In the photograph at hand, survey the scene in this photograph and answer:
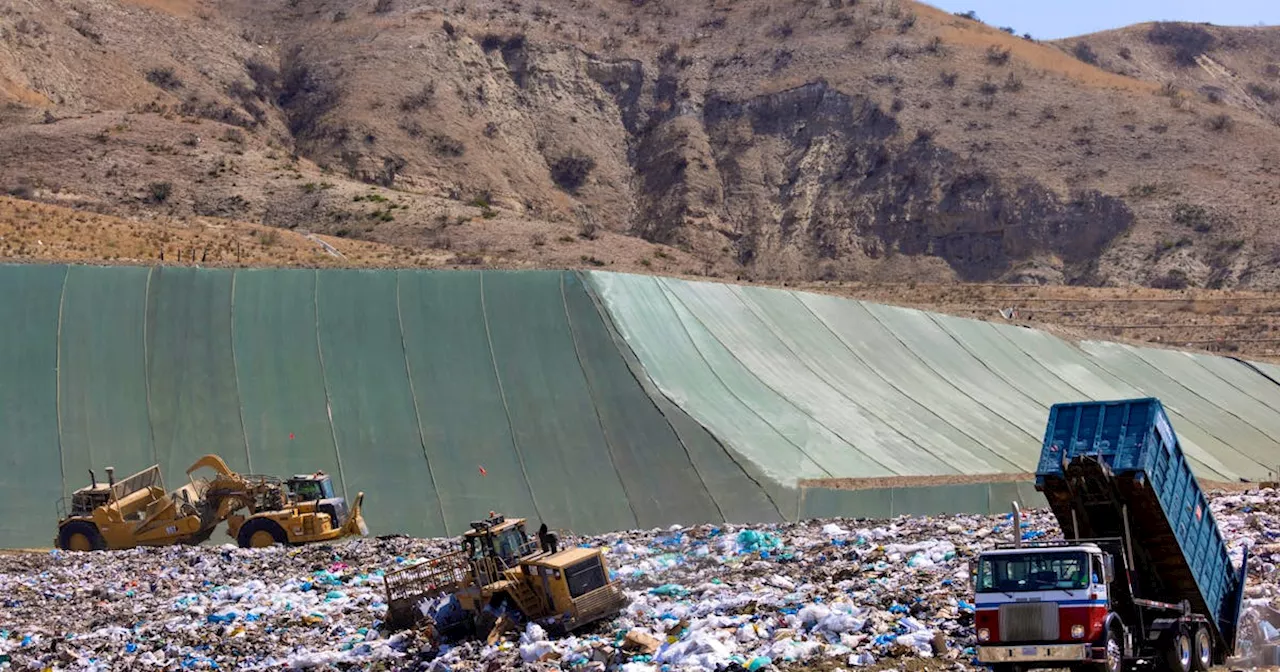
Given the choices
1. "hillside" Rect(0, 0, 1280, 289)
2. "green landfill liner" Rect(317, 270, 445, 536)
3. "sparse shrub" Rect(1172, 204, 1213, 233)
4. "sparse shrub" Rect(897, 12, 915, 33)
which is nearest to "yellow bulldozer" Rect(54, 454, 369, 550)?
"green landfill liner" Rect(317, 270, 445, 536)

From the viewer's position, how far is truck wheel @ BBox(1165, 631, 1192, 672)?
11297 mm

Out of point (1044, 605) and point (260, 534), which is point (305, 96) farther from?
point (1044, 605)

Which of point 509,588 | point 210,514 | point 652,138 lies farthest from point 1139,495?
point 652,138

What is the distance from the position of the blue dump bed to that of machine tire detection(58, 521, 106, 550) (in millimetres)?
15954

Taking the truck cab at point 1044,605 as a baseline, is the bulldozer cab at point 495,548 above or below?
above

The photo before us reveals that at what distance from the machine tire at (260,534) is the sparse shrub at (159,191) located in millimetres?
33968

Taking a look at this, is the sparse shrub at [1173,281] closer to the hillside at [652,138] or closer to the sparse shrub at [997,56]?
the hillside at [652,138]

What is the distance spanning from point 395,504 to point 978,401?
46.4 ft

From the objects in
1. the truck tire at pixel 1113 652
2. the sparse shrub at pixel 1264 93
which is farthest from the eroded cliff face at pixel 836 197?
the truck tire at pixel 1113 652

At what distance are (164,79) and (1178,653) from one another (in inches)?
2490

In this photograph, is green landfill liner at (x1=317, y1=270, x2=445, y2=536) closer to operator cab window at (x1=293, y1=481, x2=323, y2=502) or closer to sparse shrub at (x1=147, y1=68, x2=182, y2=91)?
operator cab window at (x1=293, y1=481, x2=323, y2=502)

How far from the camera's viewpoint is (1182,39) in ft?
306

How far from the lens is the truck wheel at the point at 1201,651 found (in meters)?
11.6

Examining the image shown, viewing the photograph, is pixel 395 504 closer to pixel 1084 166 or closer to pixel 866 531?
pixel 866 531
